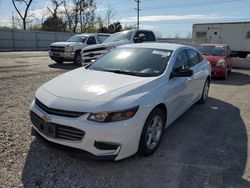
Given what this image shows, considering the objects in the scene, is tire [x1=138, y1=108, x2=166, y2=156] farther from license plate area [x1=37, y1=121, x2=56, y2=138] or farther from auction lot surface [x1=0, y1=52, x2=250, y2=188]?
license plate area [x1=37, y1=121, x2=56, y2=138]

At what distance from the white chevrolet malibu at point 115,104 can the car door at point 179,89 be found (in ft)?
0.06

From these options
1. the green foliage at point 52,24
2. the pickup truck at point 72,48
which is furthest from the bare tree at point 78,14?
the pickup truck at point 72,48

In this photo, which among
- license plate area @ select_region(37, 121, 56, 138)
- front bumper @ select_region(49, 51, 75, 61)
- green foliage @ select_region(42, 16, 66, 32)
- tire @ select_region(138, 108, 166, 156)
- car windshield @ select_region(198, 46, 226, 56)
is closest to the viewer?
license plate area @ select_region(37, 121, 56, 138)

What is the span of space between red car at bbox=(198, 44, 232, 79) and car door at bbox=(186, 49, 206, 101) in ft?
16.9

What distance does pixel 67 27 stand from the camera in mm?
57375

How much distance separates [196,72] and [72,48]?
1057 cm

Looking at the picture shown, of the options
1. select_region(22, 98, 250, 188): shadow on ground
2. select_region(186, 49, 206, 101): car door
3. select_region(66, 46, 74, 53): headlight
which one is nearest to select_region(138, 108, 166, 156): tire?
select_region(22, 98, 250, 188): shadow on ground

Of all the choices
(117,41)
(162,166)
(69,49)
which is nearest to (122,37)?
(117,41)

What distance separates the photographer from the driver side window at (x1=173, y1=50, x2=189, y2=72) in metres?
4.80

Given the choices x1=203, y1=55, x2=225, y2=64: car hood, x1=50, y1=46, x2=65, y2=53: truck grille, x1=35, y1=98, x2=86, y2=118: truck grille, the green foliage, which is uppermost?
the green foliage

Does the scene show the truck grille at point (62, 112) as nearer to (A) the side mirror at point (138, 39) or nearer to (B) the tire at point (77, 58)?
(A) the side mirror at point (138, 39)

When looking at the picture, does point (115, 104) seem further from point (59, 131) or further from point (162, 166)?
point (162, 166)

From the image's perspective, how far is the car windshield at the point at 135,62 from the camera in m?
4.44

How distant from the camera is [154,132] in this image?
3986 mm
